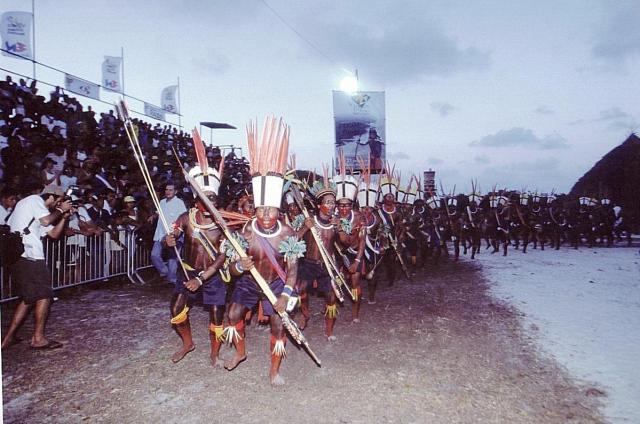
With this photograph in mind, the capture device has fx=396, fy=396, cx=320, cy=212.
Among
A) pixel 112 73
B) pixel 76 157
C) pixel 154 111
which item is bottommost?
pixel 76 157

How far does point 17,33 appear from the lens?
11.8 metres

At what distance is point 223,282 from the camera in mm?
5051

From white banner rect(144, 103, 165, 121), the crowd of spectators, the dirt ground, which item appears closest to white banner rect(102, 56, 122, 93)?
white banner rect(144, 103, 165, 121)

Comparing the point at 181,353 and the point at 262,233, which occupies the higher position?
the point at 262,233

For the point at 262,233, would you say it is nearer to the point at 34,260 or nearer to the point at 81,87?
the point at 34,260

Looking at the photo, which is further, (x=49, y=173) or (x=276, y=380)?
(x=49, y=173)

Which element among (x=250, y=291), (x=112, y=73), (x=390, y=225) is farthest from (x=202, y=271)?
(x=112, y=73)

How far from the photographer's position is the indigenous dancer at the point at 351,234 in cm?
655

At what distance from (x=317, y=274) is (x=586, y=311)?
524 cm

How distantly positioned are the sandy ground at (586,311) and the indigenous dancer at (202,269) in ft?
13.9

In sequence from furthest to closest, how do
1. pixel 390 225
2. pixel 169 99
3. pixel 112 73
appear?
pixel 169 99 → pixel 112 73 → pixel 390 225

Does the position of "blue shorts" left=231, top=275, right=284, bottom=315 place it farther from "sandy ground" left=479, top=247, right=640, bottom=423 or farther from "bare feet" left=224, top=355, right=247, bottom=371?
"sandy ground" left=479, top=247, right=640, bottom=423

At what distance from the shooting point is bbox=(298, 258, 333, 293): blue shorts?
604 centimetres

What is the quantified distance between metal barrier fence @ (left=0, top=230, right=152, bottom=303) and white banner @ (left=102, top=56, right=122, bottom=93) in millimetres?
10066
